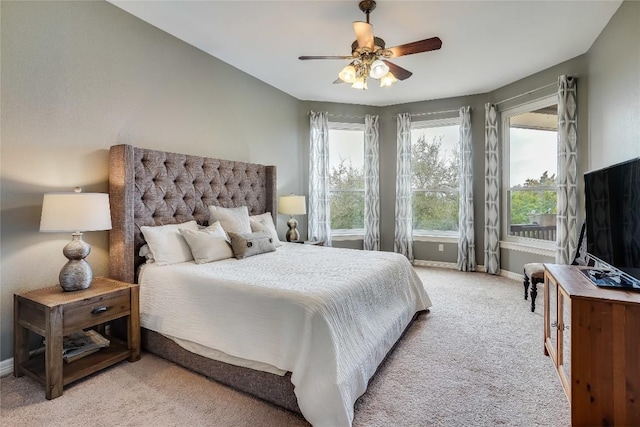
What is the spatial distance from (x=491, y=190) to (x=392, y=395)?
386 centimetres

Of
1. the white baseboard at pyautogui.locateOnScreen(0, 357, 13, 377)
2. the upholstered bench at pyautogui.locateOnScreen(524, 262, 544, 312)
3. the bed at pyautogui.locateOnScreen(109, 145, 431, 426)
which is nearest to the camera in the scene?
the bed at pyautogui.locateOnScreen(109, 145, 431, 426)

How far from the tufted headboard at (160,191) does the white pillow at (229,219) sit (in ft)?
0.39

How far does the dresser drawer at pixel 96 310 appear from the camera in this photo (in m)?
1.95

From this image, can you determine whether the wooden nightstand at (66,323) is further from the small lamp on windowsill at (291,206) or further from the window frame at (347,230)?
the window frame at (347,230)

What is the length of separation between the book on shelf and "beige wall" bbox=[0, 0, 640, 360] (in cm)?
36

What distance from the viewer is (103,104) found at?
258 centimetres

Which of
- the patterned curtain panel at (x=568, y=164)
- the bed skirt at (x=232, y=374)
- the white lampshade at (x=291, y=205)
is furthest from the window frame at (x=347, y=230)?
the bed skirt at (x=232, y=374)

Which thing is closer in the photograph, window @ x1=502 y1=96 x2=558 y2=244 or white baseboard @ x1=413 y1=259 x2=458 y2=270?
window @ x1=502 y1=96 x2=558 y2=244

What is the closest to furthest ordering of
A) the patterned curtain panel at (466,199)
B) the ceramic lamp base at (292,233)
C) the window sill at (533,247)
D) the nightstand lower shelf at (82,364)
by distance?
the nightstand lower shelf at (82,364), the window sill at (533,247), the ceramic lamp base at (292,233), the patterned curtain panel at (466,199)

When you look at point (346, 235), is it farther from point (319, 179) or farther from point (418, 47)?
point (418, 47)

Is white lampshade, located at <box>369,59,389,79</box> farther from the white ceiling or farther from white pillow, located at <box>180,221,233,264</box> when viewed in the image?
white pillow, located at <box>180,221,233,264</box>

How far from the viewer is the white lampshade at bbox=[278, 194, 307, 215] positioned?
4344mm

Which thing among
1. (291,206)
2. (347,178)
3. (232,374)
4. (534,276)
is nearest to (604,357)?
(534,276)

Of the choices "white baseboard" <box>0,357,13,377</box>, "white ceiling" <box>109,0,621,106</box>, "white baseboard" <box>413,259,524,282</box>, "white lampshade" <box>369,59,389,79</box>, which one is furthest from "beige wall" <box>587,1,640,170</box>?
"white baseboard" <box>0,357,13,377</box>
